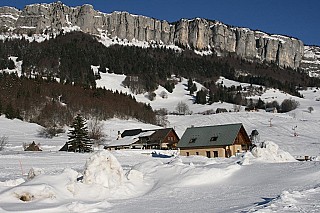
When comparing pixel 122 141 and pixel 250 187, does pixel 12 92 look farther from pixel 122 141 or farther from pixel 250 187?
pixel 250 187

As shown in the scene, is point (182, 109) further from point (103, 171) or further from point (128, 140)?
point (103, 171)

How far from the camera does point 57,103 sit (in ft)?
385

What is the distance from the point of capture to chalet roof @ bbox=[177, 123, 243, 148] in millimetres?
53700

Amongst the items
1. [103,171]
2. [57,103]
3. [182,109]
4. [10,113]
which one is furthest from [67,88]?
[103,171]

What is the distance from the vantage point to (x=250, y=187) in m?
15.2

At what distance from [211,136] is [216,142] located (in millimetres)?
1322

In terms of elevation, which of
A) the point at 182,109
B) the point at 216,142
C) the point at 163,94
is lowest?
the point at 216,142

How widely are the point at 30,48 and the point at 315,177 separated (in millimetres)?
189261

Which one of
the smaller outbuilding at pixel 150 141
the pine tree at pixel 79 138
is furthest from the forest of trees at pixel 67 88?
the pine tree at pixel 79 138

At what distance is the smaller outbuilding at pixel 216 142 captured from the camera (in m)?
53.3

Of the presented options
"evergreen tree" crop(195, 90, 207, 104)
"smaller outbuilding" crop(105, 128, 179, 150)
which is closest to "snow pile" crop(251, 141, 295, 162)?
"smaller outbuilding" crop(105, 128, 179, 150)

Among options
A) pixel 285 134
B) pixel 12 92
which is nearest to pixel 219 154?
pixel 285 134

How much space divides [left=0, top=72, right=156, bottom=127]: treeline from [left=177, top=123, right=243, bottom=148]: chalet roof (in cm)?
5329

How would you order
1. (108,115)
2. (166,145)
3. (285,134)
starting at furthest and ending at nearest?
(108,115)
(285,134)
(166,145)
